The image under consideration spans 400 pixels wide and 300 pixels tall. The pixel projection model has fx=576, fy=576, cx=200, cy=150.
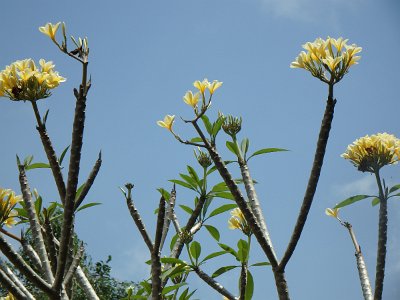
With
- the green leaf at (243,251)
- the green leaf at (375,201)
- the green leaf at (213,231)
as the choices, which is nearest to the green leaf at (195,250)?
the green leaf at (243,251)

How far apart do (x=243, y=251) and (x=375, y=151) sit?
2.10 feet

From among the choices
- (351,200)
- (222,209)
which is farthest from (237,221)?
(351,200)

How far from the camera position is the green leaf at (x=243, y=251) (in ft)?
7.41

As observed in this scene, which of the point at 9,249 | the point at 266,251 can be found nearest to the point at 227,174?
the point at 266,251

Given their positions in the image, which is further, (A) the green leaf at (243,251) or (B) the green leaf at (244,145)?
(B) the green leaf at (244,145)

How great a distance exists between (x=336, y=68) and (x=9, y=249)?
1103 millimetres

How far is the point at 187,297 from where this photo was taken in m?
2.45

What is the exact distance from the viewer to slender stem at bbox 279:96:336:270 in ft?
5.52

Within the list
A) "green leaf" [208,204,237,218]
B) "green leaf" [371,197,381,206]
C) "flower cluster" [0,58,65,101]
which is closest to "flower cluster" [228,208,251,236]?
"green leaf" [208,204,237,218]

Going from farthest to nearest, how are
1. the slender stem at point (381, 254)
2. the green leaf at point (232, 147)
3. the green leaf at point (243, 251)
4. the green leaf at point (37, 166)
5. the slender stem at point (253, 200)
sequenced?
the green leaf at point (37, 166) → the green leaf at point (232, 147) → the green leaf at point (243, 251) → the slender stem at point (253, 200) → the slender stem at point (381, 254)

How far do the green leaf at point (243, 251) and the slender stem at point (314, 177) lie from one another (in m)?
0.46

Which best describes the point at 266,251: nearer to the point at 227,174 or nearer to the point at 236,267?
the point at 227,174

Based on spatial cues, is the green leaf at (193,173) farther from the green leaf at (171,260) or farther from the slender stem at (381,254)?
the slender stem at (381,254)

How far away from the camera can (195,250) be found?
2367 mm
